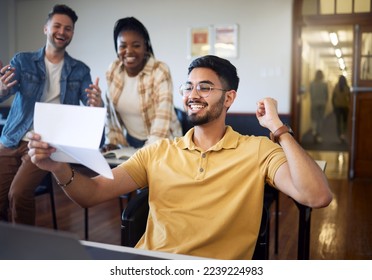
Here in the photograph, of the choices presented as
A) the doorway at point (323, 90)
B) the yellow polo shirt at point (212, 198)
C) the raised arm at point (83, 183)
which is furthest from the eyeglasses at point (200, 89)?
the doorway at point (323, 90)

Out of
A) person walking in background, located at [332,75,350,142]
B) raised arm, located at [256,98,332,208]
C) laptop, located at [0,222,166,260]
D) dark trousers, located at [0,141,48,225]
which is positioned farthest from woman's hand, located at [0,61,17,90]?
person walking in background, located at [332,75,350,142]

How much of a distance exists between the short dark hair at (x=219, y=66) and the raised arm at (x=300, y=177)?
0.24 meters

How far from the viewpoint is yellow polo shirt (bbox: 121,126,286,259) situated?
1285 millimetres

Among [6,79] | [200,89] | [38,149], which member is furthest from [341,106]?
[38,149]

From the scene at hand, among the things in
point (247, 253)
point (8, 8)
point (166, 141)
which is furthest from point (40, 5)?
point (247, 253)

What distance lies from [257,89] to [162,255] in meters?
4.38

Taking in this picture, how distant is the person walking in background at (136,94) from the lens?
2307mm

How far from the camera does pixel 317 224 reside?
3334 millimetres

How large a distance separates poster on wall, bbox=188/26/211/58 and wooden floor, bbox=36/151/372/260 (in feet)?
6.57

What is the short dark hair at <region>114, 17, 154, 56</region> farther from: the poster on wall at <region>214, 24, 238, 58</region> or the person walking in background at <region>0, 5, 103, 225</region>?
the poster on wall at <region>214, 24, 238, 58</region>

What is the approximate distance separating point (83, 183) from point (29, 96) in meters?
1.07

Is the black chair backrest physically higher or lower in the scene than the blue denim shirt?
lower
